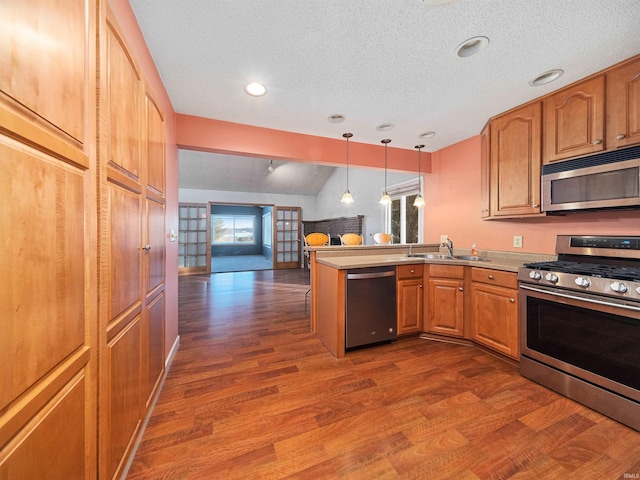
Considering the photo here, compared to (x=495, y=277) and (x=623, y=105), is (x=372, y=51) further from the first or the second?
(x=495, y=277)

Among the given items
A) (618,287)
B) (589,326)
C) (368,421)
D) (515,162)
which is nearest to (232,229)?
(515,162)

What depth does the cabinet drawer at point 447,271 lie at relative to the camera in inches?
98.2

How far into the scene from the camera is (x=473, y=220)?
10.3 ft

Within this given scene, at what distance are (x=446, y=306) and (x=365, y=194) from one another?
372cm

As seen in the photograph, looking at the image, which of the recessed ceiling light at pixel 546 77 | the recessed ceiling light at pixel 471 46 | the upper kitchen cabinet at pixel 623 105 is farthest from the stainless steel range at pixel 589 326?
the recessed ceiling light at pixel 471 46

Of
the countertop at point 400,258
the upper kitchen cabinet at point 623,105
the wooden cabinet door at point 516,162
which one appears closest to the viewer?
the upper kitchen cabinet at point 623,105

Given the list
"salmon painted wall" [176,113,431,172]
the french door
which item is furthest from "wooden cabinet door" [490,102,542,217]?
the french door

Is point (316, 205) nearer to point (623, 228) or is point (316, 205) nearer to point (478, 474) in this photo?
point (623, 228)

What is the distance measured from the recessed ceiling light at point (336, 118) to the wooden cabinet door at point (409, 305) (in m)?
1.80

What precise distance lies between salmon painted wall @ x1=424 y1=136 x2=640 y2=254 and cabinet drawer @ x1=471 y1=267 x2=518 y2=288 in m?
0.67

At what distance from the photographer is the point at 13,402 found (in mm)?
536

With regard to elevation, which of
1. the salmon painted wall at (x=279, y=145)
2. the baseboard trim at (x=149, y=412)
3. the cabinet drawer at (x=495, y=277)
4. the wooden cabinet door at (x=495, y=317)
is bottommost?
the baseboard trim at (x=149, y=412)

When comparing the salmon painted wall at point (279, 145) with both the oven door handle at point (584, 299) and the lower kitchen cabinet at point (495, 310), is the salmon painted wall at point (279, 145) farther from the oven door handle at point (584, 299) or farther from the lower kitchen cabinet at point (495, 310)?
the oven door handle at point (584, 299)

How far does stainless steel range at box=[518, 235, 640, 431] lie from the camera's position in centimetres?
147
